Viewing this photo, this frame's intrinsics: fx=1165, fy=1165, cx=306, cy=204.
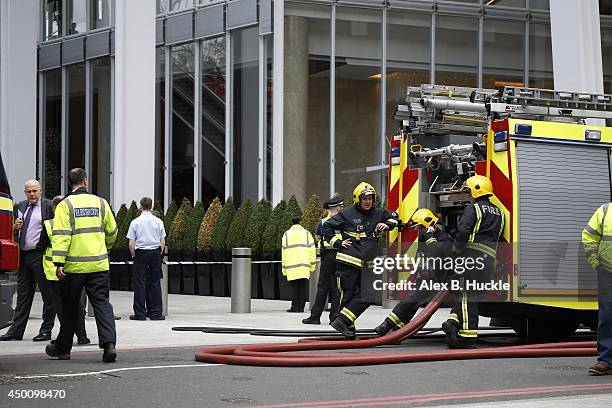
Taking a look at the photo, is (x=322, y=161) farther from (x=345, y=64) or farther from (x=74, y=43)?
(x=74, y=43)

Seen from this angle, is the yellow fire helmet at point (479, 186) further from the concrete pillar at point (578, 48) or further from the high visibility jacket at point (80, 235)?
the concrete pillar at point (578, 48)

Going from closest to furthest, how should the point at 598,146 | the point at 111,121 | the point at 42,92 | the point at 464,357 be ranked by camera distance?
the point at 464,357, the point at 598,146, the point at 111,121, the point at 42,92

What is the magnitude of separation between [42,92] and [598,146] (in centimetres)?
2713

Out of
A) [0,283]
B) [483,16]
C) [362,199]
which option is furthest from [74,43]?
[0,283]

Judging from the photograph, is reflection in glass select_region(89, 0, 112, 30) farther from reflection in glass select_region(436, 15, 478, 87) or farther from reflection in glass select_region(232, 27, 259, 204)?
reflection in glass select_region(436, 15, 478, 87)

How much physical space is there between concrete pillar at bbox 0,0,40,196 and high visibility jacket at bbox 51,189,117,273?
801 inches

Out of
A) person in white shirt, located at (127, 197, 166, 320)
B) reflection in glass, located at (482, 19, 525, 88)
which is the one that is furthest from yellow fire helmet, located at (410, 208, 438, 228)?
reflection in glass, located at (482, 19, 525, 88)

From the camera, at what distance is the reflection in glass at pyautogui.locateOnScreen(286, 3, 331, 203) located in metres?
27.2

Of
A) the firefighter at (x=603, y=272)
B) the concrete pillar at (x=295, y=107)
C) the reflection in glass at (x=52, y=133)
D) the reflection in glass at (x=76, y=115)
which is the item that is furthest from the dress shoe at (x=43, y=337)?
the reflection in glass at (x=52, y=133)

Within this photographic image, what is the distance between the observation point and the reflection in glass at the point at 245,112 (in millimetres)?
28094

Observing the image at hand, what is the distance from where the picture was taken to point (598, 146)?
13016 millimetres

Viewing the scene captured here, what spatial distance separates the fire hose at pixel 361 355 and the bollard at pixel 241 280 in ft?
20.7

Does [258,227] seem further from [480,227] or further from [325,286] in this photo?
[480,227]

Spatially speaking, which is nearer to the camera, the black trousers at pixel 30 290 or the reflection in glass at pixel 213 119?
the black trousers at pixel 30 290
